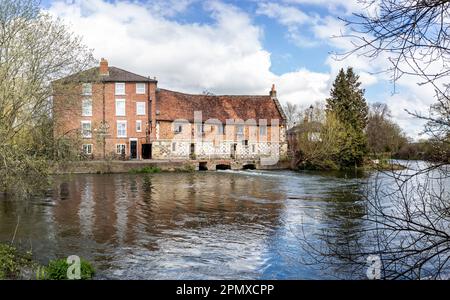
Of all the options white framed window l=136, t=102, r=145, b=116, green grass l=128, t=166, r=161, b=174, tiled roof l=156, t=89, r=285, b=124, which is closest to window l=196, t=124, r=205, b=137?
tiled roof l=156, t=89, r=285, b=124

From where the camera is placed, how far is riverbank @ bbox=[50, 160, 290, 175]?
112 feet

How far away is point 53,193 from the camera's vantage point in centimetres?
2144

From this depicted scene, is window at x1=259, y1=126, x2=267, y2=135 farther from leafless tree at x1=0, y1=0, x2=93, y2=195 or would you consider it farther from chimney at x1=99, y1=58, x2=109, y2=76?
leafless tree at x1=0, y1=0, x2=93, y2=195

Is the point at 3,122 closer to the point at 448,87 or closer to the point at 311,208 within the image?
the point at 311,208

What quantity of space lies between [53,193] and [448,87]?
67.8ft

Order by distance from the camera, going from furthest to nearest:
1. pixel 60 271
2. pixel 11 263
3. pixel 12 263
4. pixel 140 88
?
pixel 140 88 → pixel 12 263 → pixel 11 263 → pixel 60 271

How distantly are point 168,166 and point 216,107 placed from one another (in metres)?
14.2

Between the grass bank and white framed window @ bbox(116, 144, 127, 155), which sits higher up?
white framed window @ bbox(116, 144, 127, 155)

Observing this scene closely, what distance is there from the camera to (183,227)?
1320cm

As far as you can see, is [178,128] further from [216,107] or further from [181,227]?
[181,227]

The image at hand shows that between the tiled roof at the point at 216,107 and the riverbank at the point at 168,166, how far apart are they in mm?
6931

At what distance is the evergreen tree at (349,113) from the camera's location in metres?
41.5

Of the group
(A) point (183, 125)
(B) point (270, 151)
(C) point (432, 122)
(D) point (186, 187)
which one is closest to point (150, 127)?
(A) point (183, 125)

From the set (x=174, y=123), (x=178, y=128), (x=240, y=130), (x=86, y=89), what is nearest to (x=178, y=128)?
(x=178, y=128)
